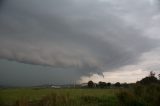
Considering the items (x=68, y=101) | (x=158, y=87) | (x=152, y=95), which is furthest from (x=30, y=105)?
(x=158, y=87)

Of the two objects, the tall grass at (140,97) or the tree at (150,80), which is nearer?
the tall grass at (140,97)

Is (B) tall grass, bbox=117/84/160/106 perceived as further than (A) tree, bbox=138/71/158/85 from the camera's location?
No

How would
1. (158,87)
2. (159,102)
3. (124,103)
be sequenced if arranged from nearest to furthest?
(159,102) → (124,103) → (158,87)

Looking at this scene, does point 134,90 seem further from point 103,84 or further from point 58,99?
point 103,84

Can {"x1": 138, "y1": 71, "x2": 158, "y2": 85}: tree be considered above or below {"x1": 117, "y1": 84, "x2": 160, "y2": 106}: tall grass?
above

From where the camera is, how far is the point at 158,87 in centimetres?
2959

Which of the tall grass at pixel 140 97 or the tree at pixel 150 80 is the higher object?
the tree at pixel 150 80

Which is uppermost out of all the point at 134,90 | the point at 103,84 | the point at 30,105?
the point at 103,84

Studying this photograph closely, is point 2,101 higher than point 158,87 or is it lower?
lower

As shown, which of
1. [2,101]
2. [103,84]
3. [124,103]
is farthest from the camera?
[103,84]

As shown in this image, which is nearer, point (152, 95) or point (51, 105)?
point (51, 105)

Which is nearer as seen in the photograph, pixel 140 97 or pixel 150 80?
pixel 140 97

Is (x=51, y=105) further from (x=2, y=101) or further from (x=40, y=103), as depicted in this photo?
(x=2, y=101)

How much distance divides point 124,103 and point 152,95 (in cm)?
254
